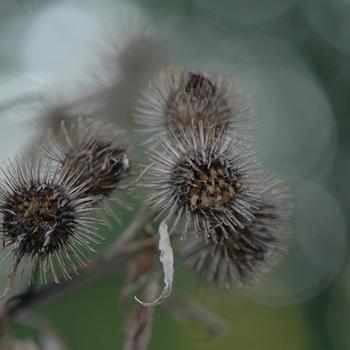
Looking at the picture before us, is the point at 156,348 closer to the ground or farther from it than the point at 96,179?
closer to the ground

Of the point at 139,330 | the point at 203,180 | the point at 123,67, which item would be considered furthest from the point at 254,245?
the point at 123,67

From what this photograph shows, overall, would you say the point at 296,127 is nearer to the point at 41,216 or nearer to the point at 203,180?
the point at 203,180

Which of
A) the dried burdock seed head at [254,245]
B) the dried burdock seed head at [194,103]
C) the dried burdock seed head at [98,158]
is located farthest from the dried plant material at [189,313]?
the dried burdock seed head at [194,103]

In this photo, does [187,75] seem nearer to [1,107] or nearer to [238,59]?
[1,107]

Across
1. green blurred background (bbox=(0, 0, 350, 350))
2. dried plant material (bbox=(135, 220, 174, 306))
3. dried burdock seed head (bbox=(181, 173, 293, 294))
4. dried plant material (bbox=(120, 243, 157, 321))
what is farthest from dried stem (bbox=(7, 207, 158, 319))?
green blurred background (bbox=(0, 0, 350, 350))

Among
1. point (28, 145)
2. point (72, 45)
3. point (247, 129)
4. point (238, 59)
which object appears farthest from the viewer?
point (238, 59)

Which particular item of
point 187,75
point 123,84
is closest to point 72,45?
point 123,84

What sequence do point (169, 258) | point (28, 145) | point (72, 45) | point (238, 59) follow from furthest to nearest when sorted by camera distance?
point (238, 59), point (72, 45), point (28, 145), point (169, 258)
